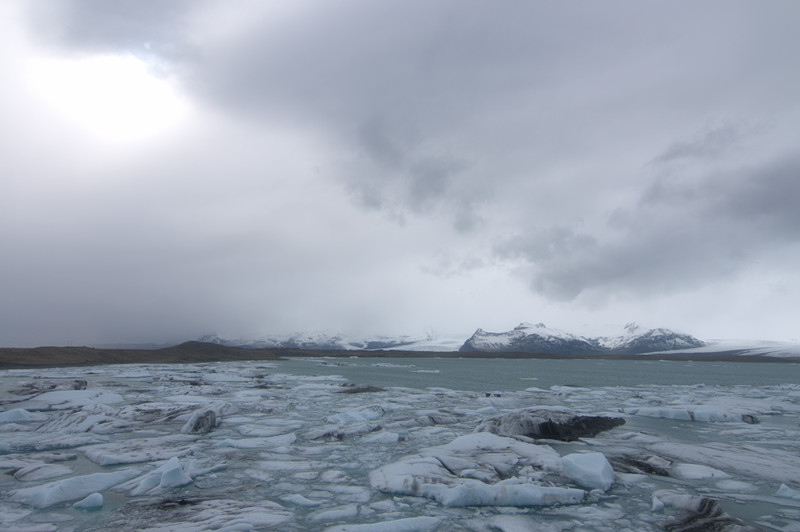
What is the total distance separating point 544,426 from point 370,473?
5.82 metres

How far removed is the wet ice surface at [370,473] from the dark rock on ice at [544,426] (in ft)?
1.77

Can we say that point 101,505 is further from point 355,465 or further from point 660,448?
point 660,448

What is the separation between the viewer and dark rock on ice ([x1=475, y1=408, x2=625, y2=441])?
41.6ft

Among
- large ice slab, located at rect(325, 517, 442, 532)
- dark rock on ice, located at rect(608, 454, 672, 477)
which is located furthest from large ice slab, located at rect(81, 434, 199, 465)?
dark rock on ice, located at rect(608, 454, 672, 477)

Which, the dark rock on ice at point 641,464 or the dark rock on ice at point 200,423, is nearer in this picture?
the dark rock on ice at point 641,464

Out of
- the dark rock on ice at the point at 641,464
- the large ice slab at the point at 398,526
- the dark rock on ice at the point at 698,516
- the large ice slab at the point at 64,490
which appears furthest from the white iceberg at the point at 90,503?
the dark rock on ice at the point at 641,464

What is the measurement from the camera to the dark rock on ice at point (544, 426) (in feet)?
41.6

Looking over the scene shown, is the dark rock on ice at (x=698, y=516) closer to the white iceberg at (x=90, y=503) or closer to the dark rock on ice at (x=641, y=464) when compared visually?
the dark rock on ice at (x=641, y=464)

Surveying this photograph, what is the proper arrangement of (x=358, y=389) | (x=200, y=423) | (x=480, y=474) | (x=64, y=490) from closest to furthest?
1. (x=64, y=490)
2. (x=480, y=474)
3. (x=200, y=423)
4. (x=358, y=389)

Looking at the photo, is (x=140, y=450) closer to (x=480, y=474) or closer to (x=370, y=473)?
(x=370, y=473)

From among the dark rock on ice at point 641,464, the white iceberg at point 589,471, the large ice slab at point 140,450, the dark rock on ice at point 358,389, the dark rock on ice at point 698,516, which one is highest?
the white iceberg at point 589,471

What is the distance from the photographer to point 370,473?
926cm

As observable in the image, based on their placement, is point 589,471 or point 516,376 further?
point 516,376

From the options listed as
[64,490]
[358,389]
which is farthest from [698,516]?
[358,389]
